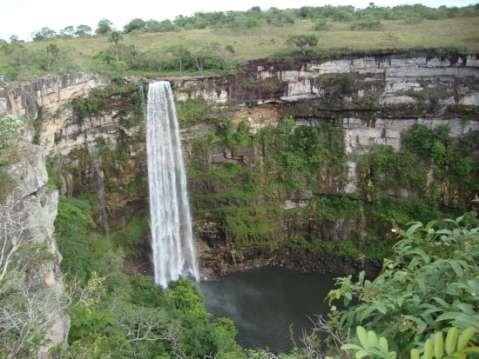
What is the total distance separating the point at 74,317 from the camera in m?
11.4

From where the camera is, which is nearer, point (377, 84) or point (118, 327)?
point (118, 327)

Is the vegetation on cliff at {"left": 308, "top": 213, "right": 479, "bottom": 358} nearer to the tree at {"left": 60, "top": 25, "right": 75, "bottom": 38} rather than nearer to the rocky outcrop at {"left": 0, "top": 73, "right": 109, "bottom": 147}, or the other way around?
the rocky outcrop at {"left": 0, "top": 73, "right": 109, "bottom": 147}

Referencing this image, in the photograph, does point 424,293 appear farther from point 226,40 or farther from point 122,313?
point 226,40

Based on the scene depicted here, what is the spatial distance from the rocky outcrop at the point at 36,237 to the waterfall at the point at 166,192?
12845 mm

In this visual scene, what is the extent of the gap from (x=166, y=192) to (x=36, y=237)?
14.6 meters

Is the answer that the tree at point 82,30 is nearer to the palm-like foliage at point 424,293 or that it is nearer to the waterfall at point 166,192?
the waterfall at point 166,192

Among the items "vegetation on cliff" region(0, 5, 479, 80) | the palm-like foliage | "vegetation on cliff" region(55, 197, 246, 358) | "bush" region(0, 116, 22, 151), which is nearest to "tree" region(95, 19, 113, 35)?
"vegetation on cliff" region(0, 5, 479, 80)

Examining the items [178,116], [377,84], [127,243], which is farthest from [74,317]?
[377,84]

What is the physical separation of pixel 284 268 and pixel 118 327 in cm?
1336

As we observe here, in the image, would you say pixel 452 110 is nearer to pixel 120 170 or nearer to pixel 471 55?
pixel 471 55

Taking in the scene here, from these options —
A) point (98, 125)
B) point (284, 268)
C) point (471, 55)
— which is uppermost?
point (471, 55)

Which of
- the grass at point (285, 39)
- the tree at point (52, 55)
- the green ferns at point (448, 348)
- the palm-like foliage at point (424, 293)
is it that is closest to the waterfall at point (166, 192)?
the grass at point (285, 39)

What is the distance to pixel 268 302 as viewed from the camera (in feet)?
69.4

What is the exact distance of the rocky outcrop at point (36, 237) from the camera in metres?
8.23
